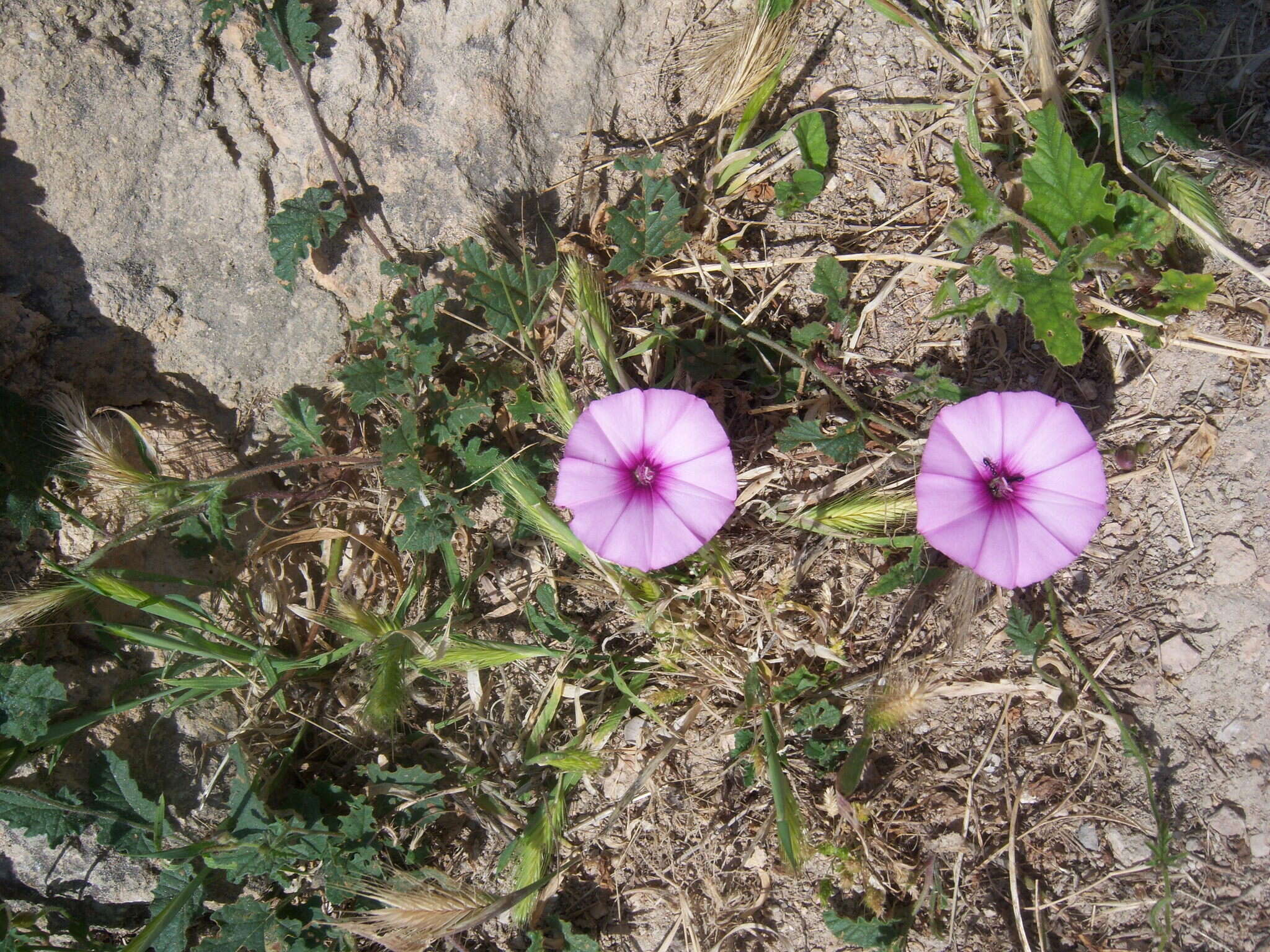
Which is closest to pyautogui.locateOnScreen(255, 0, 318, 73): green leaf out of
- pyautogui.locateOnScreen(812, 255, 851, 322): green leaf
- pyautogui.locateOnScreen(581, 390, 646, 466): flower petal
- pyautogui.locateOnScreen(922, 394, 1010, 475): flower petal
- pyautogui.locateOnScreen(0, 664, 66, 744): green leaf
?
pyautogui.locateOnScreen(581, 390, 646, 466): flower petal

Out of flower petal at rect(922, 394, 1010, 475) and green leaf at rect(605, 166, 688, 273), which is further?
green leaf at rect(605, 166, 688, 273)

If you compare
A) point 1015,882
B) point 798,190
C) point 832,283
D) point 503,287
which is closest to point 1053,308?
point 832,283

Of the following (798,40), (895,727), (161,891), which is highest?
(798,40)

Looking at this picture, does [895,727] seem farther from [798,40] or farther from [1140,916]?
[798,40]

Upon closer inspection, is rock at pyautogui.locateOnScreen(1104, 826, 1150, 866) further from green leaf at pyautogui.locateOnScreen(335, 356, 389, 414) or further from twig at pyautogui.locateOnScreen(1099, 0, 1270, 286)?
green leaf at pyautogui.locateOnScreen(335, 356, 389, 414)


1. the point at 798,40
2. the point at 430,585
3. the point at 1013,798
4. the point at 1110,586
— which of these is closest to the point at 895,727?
the point at 1013,798

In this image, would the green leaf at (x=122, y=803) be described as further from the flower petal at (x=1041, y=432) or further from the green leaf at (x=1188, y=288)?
the green leaf at (x=1188, y=288)

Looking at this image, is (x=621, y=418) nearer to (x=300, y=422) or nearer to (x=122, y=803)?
(x=300, y=422)
